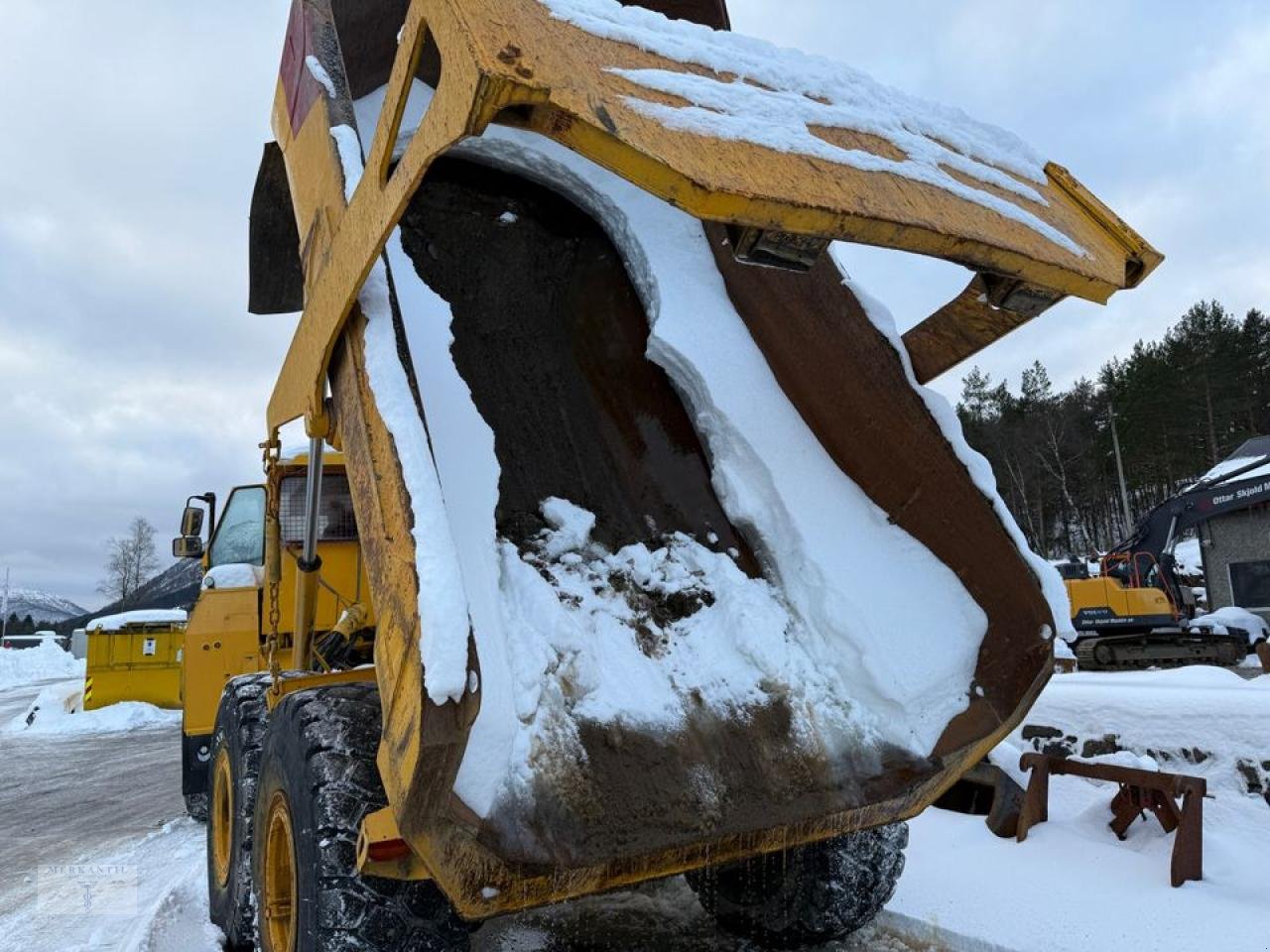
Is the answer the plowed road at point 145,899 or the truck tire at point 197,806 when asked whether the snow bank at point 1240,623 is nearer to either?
the plowed road at point 145,899

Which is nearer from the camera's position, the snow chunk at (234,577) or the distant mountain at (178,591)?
the snow chunk at (234,577)

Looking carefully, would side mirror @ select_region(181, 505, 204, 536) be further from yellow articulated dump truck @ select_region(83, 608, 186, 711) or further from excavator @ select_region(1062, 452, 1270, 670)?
excavator @ select_region(1062, 452, 1270, 670)

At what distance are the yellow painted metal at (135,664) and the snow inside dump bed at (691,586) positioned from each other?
10.3 metres

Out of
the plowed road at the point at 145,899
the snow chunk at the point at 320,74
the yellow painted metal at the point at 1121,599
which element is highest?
the snow chunk at the point at 320,74

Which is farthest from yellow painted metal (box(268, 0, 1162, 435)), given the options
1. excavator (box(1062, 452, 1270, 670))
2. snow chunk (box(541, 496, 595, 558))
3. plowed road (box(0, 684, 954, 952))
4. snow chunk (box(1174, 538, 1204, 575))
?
snow chunk (box(1174, 538, 1204, 575))

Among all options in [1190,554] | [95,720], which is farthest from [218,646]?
[1190,554]

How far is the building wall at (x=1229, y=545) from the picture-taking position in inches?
642

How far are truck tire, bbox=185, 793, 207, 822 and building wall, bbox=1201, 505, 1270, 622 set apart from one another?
16.5 m

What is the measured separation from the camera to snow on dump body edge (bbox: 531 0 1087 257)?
1.79 metres

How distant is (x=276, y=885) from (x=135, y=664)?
11.1m

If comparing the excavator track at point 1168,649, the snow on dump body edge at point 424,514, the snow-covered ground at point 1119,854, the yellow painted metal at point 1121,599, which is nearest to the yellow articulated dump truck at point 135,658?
the snow-covered ground at point 1119,854

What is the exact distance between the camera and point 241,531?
573cm

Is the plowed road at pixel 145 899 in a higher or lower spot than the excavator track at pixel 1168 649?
lower

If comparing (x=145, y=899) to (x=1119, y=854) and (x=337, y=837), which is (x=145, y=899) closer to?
(x=337, y=837)
